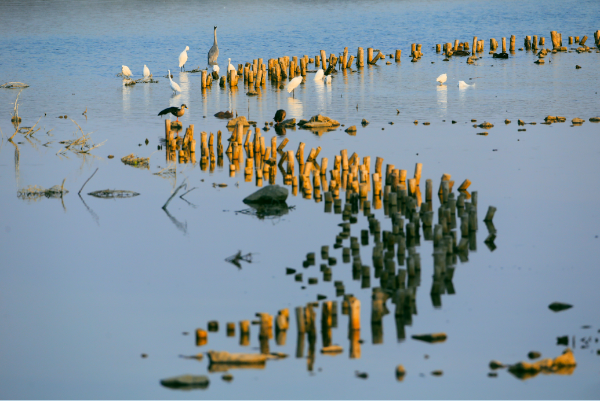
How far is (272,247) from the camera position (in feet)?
58.7

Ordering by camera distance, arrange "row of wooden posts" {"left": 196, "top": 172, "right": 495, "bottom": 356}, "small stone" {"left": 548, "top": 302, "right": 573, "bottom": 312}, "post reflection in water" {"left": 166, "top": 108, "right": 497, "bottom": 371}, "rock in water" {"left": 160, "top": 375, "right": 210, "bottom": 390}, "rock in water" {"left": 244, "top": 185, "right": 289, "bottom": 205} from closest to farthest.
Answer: "rock in water" {"left": 160, "top": 375, "right": 210, "bottom": 390}
"row of wooden posts" {"left": 196, "top": 172, "right": 495, "bottom": 356}
"post reflection in water" {"left": 166, "top": 108, "right": 497, "bottom": 371}
"small stone" {"left": 548, "top": 302, "right": 573, "bottom": 312}
"rock in water" {"left": 244, "top": 185, "right": 289, "bottom": 205}

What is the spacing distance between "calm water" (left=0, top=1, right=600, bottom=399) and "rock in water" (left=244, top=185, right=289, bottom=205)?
42 centimetres

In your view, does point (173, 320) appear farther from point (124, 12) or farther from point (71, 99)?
point (124, 12)

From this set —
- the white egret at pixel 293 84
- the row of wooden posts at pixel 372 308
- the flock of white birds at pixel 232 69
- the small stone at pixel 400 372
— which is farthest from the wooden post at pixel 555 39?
the small stone at pixel 400 372

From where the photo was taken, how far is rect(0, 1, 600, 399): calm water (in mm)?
12297

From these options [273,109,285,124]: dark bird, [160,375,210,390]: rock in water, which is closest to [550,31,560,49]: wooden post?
[273,109,285,124]: dark bird

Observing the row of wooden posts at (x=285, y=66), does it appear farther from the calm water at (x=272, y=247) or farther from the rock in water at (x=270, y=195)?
the rock in water at (x=270, y=195)

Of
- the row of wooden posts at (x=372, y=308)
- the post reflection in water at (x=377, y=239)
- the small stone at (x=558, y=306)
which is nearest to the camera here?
the row of wooden posts at (x=372, y=308)

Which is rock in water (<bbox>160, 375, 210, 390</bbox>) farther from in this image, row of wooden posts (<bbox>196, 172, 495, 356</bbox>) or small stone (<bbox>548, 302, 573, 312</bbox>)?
small stone (<bbox>548, 302, 573, 312</bbox>)

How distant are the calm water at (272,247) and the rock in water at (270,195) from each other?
1.36 ft

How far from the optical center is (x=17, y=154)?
28594mm

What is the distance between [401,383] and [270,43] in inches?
2524

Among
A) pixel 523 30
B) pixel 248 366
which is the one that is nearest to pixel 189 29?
pixel 523 30

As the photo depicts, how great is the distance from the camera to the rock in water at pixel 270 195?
69.2ft
